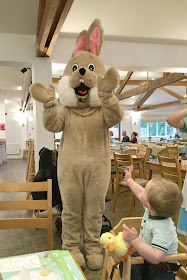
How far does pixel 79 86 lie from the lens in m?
2.19

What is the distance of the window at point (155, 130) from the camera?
628 inches

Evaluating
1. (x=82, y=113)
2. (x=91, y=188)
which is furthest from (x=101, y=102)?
(x=91, y=188)

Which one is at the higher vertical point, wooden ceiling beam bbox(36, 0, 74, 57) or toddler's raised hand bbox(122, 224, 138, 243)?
wooden ceiling beam bbox(36, 0, 74, 57)

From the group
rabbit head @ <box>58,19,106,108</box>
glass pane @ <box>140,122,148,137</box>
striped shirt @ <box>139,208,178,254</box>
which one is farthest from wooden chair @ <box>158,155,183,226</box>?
glass pane @ <box>140,122,148,137</box>

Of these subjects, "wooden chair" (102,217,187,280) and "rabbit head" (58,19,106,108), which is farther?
"rabbit head" (58,19,106,108)

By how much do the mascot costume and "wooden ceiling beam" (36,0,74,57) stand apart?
1.04 feet

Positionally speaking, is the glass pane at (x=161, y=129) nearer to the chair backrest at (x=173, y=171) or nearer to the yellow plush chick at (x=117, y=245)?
the chair backrest at (x=173, y=171)

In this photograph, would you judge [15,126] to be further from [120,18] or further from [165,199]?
[165,199]

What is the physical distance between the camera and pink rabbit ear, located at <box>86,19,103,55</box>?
2.30 m

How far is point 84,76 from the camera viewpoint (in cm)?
214

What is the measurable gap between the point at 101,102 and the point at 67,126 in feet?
1.20

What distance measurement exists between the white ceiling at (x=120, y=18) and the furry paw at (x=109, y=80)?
1425 mm

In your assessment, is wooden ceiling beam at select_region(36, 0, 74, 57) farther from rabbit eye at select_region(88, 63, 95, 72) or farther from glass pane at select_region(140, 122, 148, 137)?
glass pane at select_region(140, 122, 148, 137)

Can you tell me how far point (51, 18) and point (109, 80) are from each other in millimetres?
980
